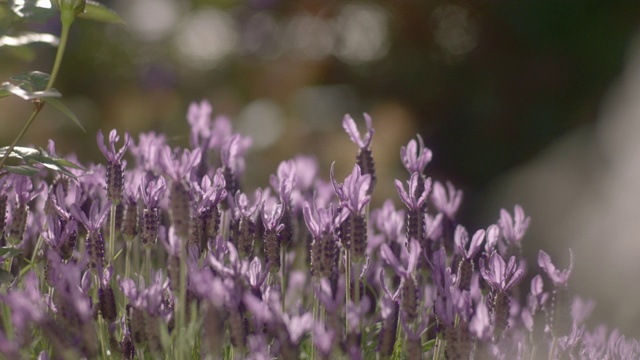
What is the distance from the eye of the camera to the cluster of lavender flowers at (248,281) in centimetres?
149

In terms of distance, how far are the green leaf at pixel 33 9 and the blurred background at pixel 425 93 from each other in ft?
11.9

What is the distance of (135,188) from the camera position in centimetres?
191

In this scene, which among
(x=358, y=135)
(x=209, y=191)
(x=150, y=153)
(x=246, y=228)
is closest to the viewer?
(x=209, y=191)

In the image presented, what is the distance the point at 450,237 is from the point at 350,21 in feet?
15.7

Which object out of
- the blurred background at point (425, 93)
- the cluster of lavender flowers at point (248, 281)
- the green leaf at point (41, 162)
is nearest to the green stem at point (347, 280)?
the cluster of lavender flowers at point (248, 281)

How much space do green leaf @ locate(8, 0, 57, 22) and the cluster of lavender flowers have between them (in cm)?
28

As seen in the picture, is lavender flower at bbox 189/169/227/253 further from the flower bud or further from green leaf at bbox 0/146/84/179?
the flower bud

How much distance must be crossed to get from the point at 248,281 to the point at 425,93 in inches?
181

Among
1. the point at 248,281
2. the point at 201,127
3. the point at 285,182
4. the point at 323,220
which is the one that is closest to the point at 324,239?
the point at 323,220

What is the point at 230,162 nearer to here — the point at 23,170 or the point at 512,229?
the point at 23,170

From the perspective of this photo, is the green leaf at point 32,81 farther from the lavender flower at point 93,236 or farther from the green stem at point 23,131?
the lavender flower at point 93,236

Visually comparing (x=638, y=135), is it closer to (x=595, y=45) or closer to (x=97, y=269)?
(x=595, y=45)

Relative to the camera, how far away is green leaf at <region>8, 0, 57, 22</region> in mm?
1699

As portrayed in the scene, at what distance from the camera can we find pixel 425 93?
6.13 metres
